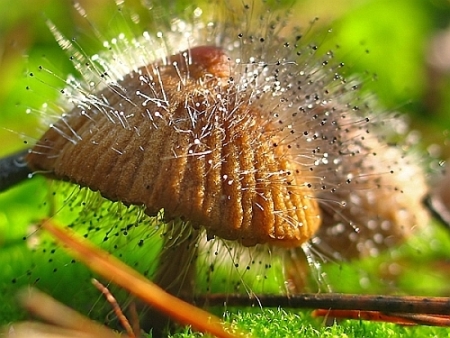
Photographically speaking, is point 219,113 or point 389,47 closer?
point 219,113

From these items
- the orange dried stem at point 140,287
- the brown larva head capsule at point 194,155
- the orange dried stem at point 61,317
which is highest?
the brown larva head capsule at point 194,155

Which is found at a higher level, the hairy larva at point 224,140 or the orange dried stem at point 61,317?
the hairy larva at point 224,140

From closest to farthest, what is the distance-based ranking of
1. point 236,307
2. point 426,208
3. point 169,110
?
point 169,110
point 236,307
point 426,208

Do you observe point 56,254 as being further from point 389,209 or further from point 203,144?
point 389,209

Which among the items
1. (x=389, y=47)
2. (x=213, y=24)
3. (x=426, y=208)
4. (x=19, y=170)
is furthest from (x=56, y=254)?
(x=389, y=47)

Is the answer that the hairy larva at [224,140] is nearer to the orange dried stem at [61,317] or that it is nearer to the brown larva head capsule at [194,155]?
the brown larva head capsule at [194,155]

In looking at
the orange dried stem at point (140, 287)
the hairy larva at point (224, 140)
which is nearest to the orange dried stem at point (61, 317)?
the orange dried stem at point (140, 287)

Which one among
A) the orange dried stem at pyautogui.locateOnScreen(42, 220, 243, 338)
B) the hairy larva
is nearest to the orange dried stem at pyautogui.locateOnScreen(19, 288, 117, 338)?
the orange dried stem at pyautogui.locateOnScreen(42, 220, 243, 338)

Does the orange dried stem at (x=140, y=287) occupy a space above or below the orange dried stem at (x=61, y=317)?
above
